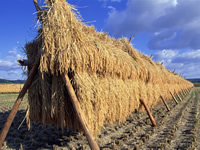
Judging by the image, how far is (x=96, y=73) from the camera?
14.0 feet

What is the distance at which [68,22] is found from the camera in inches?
140

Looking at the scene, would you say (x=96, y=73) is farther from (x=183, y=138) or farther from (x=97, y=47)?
(x=183, y=138)

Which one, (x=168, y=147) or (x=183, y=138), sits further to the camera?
(x=183, y=138)

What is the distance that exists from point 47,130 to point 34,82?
2819 millimetres

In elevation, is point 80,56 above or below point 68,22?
below

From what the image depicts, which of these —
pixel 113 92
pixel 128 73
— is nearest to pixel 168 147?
pixel 113 92

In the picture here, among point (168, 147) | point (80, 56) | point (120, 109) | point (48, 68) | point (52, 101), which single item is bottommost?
point (168, 147)

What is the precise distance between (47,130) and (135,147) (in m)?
3.40

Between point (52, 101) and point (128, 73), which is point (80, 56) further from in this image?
point (128, 73)

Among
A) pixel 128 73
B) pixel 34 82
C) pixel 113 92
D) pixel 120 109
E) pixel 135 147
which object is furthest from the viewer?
pixel 128 73

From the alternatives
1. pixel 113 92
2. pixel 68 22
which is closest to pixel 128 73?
pixel 113 92

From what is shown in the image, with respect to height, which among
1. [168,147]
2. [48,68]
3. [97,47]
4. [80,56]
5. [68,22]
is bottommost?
[168,147]

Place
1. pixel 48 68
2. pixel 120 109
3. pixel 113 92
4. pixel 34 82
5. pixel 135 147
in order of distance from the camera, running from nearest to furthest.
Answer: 1. pixel 48 68
2. pixel 34 82
3. pixel 135 147
4. pixel 113 92
5. pixel 120 109

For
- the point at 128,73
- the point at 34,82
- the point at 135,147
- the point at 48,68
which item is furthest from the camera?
the point at 128,73
